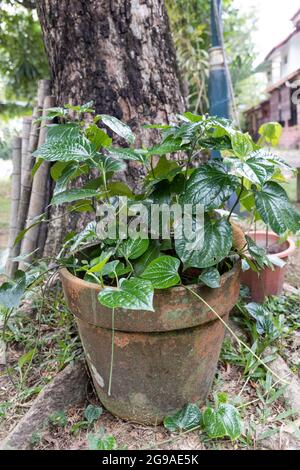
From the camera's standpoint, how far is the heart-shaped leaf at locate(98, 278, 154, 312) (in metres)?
0.61

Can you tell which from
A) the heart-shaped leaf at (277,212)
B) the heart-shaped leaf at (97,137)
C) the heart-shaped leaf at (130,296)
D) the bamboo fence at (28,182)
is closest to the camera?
the heart-shaped leaf at (130,296)

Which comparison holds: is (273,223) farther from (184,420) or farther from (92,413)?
(92,413)

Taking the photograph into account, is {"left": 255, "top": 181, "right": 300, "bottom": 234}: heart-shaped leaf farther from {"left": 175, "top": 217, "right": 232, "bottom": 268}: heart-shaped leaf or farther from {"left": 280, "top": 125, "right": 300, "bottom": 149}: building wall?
{"left": 280, "top": 125, "right": 300, "bottom": 149}: building wall

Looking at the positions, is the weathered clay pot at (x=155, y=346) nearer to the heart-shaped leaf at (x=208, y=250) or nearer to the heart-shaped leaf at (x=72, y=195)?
the heart-shaped leaf at (x=208, y=250)

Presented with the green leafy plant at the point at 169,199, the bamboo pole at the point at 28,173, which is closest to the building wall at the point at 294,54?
the bamboo pole at the point at 28,173

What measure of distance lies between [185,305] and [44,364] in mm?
565

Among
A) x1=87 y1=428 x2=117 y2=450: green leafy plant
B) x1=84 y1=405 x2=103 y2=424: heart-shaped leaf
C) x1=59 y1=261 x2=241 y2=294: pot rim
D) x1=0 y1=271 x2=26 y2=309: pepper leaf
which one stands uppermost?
x1=59 y1=261 x2=241 y2=294: pot rim

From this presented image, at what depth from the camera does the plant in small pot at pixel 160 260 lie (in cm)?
72

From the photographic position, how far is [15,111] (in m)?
4.52

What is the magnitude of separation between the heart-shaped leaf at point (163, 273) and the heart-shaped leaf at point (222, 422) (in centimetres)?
35

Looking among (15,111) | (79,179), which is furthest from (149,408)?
(15,111)

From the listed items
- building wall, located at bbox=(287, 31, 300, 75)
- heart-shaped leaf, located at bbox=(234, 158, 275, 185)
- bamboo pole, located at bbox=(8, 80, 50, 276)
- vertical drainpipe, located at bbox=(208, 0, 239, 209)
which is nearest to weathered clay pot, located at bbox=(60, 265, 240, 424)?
heart-shaped leaf, located at bbox=(234, 158, 275, 185)

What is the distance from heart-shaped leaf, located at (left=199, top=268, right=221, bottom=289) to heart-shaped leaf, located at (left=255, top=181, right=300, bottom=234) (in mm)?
147

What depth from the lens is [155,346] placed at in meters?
0.77
